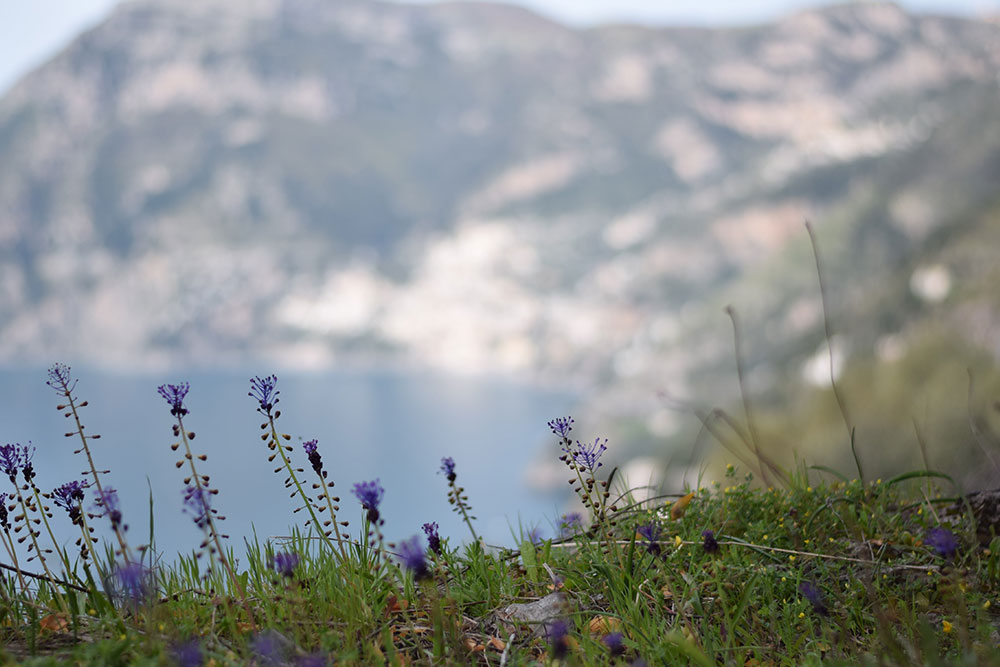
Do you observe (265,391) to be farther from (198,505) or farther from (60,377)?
(60,377)

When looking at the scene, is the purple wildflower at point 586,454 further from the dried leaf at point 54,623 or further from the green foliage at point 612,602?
the dried leaf at point 54,623

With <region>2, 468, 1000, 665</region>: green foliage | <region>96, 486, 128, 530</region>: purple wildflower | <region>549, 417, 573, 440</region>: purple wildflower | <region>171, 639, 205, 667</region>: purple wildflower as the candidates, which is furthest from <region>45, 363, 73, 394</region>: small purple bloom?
<region>549, 417, 573, 440</region>: purple wildflower

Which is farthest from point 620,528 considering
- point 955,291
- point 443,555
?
point 955,291

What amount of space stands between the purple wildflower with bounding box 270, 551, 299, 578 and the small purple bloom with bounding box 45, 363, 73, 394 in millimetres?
882

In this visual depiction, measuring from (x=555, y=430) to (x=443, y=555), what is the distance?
777 millimetres

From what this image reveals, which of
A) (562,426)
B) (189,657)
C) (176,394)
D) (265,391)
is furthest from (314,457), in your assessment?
(562,426)

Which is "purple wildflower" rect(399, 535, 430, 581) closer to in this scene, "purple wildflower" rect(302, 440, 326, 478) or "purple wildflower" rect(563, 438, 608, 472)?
"purple wildflower" rect(302, 440, 326, 478)

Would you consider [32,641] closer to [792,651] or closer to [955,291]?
[792,651]

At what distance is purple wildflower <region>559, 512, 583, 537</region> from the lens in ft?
11.5

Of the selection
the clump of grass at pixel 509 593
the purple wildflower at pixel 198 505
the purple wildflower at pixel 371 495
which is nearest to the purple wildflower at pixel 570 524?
the clump of grass at pixel 509 593

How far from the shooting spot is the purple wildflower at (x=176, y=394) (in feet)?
8.25

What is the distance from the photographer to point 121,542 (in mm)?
2322

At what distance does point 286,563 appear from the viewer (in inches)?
103

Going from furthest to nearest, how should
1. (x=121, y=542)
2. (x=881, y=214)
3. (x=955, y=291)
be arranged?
(x=881, y=214), (x=955, y=291), (x=121, y=542)
